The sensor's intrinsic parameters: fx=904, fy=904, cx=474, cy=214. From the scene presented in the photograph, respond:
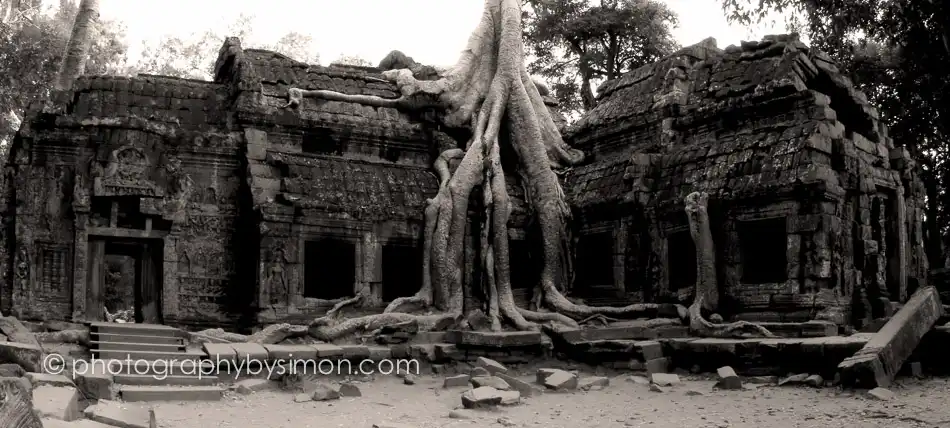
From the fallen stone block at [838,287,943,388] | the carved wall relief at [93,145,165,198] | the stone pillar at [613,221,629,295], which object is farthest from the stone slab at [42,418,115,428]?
the stone pillar at [613,221,629,295]

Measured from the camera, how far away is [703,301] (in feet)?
35.1

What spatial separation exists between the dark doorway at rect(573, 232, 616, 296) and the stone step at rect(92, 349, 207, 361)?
19.5ft

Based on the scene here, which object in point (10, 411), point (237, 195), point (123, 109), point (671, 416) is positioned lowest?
point (671, 416)

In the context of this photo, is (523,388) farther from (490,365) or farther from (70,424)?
(70,424)

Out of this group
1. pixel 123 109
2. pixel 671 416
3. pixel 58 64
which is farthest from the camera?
pixel 58 64

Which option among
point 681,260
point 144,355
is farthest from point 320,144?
point 681,260

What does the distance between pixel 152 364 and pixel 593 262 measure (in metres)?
6.78

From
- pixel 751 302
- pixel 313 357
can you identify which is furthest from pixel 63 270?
pixel 751 302

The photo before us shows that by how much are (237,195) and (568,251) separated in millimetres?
4583

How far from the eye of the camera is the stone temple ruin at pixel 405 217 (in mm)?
9984

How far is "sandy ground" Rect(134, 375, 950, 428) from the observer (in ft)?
22.2

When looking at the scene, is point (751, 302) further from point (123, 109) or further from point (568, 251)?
point (123, 109)

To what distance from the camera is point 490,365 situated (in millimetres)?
9352

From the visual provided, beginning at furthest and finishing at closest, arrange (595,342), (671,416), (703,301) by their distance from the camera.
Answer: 1. (703,301)
2. (595,342)
3. (671,416)
